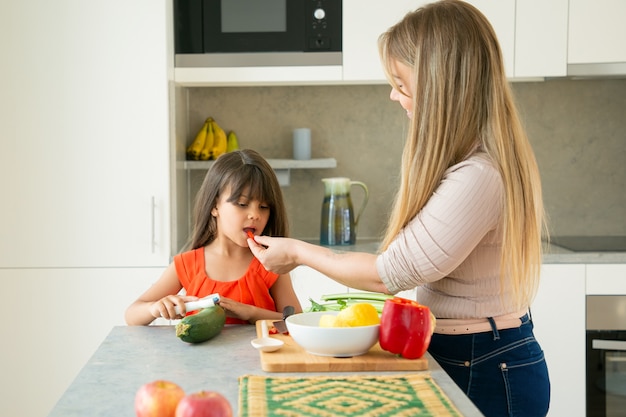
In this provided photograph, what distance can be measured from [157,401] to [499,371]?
0.82 metres

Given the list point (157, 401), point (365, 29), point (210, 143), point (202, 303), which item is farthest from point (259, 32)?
point (157, 401)

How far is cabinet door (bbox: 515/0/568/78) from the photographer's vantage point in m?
3.20

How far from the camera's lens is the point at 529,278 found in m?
1.76

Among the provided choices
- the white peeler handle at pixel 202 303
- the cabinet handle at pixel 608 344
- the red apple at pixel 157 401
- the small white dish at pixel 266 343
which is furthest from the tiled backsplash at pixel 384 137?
the red apple at pixel 157 401

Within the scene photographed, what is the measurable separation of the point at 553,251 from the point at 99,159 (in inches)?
67.0

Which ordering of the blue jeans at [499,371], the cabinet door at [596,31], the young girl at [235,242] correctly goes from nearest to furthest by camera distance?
the blue jeans at [499,371], the young girl at [235,242], the cabinet door at [596,31]

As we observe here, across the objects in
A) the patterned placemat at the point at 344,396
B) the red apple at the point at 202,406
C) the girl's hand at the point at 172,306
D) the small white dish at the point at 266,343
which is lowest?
the patterned placemat at the point at 344,396

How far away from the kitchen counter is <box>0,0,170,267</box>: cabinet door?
4.12 feet

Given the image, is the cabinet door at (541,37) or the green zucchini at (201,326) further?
the cabinet door at (541,37)

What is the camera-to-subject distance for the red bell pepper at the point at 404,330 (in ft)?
5.02

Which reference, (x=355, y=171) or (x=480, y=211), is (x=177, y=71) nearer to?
(x=355, y=171)

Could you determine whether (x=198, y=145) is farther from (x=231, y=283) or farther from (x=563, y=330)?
(x=563, y=330)

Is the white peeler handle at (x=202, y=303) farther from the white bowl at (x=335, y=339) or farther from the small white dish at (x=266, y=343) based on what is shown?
the white bowl at (x=335, y=339)

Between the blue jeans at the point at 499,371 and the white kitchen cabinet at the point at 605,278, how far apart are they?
142 centimetres
